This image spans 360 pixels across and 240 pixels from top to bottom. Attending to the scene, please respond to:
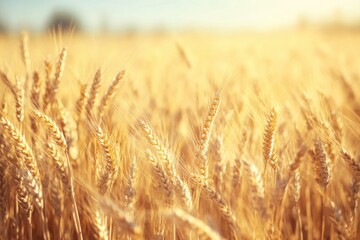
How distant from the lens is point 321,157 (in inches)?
42.9

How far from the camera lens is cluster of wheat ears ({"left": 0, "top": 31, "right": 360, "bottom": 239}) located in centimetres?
96

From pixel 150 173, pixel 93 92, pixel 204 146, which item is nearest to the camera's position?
pixel 204 146

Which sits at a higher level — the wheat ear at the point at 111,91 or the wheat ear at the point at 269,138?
the wheat ear at the point at 111,91

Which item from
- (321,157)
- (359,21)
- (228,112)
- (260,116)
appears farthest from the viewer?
(359,21)

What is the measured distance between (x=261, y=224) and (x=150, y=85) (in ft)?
6.61

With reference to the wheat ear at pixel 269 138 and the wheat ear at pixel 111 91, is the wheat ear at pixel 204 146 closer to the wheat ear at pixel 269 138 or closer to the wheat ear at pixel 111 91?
the wheat ear at pixel 269 138

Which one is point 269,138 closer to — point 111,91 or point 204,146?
point 204,146

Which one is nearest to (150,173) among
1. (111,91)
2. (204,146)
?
(204,146)

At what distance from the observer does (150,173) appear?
1.16 meters

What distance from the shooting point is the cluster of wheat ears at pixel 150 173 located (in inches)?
37.8

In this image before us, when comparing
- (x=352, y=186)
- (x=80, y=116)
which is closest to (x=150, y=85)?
(x=80, y=116)

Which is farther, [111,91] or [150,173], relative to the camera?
[111,91]

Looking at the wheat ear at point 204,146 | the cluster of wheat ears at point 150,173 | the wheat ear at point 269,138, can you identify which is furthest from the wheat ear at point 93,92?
the wheat ear at point 269,138

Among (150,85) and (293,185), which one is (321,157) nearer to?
(293,185)
